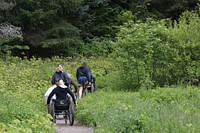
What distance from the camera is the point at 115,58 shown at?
65.8ft

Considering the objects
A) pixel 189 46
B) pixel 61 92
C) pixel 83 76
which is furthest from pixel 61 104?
pixel 189 46

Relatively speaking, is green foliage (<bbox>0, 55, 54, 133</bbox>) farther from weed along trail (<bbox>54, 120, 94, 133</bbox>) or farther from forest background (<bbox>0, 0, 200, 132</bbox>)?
weed along trail (<bbox>54, 120, 94, 133</bbox>)

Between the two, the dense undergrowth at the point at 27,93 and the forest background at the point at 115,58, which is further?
the forest background at the point at 115,58

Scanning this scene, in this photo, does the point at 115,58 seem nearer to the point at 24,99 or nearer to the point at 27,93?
the point at 27,93

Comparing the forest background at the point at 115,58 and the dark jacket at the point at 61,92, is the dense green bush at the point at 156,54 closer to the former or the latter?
the forest background at the point at 115,58

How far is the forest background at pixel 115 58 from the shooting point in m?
9.88

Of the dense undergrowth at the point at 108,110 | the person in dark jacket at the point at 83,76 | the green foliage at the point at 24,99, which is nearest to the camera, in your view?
the dense undergrowth at the point at 108,110

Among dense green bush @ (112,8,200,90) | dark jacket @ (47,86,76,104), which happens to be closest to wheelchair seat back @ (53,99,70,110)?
dark jacket @ (47,86,76,104)

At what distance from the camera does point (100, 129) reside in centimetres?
903

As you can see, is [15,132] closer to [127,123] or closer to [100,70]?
[127,123]

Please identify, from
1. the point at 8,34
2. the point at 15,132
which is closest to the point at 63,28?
the point at 8,34

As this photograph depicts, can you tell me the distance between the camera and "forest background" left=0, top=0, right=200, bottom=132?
9.88m

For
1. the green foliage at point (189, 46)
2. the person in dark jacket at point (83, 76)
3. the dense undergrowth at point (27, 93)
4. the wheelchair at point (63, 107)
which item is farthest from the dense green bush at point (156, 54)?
the wheelchair at point (63, 107)

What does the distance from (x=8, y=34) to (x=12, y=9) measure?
319cm
